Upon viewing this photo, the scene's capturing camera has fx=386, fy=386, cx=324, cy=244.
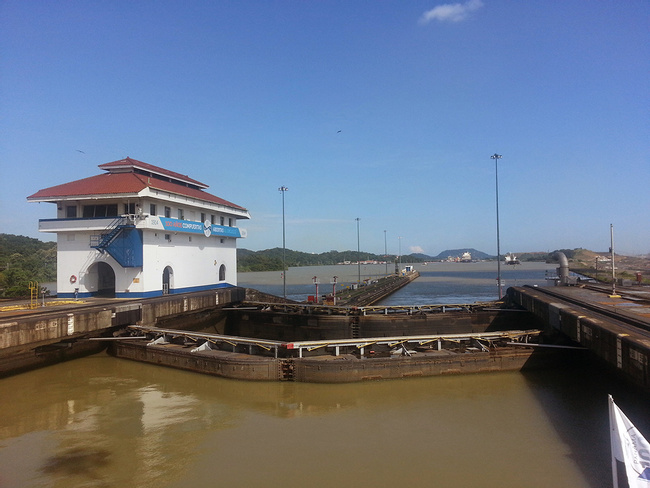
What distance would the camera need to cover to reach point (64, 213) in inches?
Answer: 914

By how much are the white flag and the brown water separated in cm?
390

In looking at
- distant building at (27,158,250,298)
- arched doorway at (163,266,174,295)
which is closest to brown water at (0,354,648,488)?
distant building at (27,158,250,298)

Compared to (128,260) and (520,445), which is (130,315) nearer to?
(128,260)

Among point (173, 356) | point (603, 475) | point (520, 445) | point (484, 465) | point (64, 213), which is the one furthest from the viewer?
point (64, 213)

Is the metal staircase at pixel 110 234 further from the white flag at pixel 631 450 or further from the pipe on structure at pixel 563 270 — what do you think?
the pipe on structure at pixel 563 270

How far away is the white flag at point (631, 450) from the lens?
15.1 feet

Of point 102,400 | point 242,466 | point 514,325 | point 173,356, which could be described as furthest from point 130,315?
point 514,325

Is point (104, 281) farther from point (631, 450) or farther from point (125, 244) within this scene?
point (631, 450)

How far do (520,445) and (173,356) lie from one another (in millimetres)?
12750

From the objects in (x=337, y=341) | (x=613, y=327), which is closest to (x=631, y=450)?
(x=613, y=327)

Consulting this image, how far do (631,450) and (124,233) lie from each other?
2265 cm

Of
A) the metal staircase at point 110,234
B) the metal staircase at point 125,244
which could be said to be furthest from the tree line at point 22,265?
the metal staircase at point 125,244

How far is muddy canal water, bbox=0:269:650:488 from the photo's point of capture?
330 inches

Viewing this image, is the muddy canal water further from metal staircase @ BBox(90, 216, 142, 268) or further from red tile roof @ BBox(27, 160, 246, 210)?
red tile roof @ BBox(27, 160, 246, 210)
